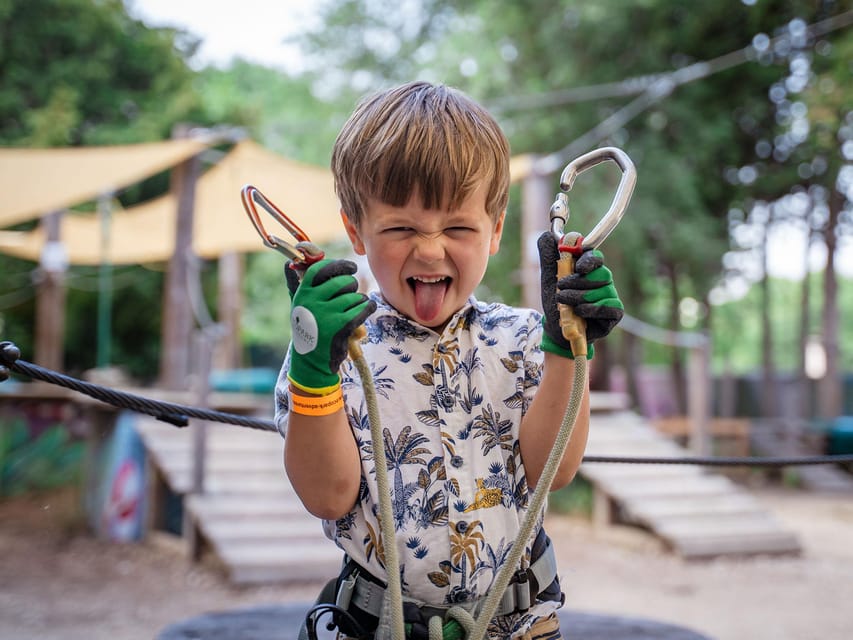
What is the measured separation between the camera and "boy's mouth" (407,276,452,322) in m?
1.16

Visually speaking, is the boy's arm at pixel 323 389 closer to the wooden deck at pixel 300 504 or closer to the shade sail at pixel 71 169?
the wooden deck at pixel 300 504

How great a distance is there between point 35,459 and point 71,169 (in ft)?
9.96

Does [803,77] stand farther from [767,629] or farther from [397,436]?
[397,436]

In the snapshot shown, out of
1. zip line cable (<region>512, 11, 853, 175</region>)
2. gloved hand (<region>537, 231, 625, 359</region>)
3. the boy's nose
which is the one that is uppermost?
zip line cable (<region>512, 11, 853, 175</region>)

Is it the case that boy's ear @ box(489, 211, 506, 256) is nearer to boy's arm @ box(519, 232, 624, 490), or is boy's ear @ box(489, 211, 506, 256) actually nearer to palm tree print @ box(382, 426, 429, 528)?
Answer: boy's arm @ box(519, 232, 624, 490)

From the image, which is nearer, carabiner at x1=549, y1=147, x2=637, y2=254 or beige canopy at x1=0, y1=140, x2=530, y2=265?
carabiner at x1=549, y1=147, x2=637, y2=254

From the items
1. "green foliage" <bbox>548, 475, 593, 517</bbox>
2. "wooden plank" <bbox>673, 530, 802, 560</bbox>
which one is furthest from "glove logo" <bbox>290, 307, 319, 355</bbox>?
"green foliage" <bbox>548, 475, 593, 517</bbox>

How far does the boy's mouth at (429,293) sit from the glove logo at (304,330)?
0.73 ft

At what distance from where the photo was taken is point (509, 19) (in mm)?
10023

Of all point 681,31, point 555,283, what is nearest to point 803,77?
point 681,31

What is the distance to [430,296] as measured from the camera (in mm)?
1164

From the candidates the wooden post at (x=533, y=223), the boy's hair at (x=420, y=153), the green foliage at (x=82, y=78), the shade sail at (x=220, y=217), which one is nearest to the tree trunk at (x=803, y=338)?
the wooden post at (x=533, y=223)

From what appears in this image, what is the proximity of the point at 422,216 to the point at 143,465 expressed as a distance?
5384 mm

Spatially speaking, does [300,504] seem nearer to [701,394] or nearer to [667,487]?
[667,487]
